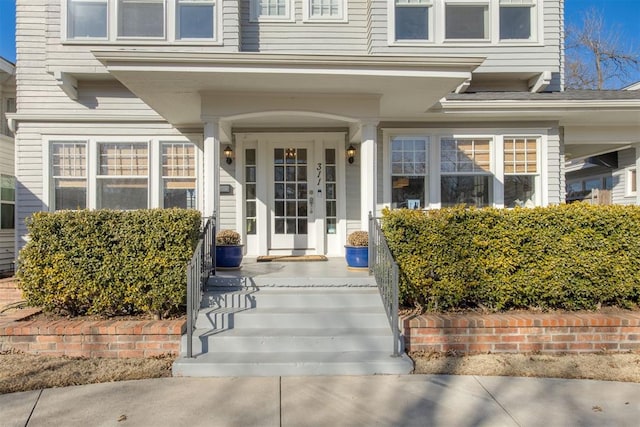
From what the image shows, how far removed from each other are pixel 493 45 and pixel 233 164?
16.8ft

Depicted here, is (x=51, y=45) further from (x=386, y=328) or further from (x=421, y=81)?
(x=386, y=328)

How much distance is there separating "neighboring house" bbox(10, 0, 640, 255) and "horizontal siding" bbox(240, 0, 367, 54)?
0.02 metres

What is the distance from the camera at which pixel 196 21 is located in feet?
23.0

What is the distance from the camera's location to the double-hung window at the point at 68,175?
7031 mm

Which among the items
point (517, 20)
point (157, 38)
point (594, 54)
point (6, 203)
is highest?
point (594, 54)

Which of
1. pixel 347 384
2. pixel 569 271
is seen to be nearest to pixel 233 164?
pixel 347 384

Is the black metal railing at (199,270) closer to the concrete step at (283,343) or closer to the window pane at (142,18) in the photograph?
the concrete step at (283,343)

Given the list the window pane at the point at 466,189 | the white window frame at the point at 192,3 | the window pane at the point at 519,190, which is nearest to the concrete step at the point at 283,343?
the window pane at the point at 466,189

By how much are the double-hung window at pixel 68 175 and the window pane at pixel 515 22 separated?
781cm

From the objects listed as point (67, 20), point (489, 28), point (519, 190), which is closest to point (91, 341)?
point (67, 20)

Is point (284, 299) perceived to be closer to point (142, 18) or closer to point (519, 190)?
point (519, 190)

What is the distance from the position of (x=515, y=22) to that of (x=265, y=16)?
4576 mm

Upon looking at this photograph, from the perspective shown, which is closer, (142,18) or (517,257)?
(517,257)

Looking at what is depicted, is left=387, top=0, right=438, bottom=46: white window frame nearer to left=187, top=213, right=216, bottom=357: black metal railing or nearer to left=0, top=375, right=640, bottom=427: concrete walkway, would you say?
left=187, top=213, right=216, bottom=357: black metal railing
